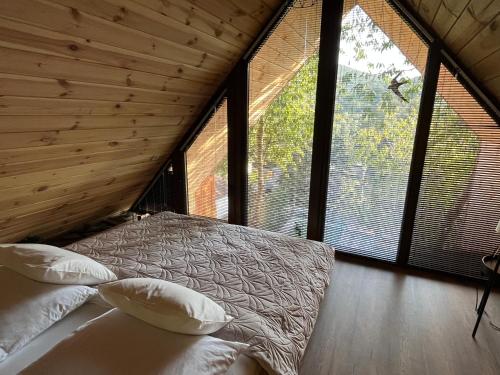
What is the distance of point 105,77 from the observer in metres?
1.75

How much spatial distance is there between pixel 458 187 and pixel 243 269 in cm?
196

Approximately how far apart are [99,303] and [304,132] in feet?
7.17

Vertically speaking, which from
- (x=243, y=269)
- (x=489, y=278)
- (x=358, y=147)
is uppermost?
(x=358, y=147)

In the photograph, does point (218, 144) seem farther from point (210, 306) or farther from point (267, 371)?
point (267, 371)

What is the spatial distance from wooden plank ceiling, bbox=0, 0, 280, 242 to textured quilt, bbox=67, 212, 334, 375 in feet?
2.10

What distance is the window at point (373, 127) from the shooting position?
238cm

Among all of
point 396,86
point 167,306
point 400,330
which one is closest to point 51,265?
point 167,306

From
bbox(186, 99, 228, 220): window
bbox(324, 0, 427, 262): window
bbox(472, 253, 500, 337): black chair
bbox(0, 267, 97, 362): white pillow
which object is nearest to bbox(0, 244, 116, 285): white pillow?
bbox(0, 267, 97, 362): white pillow

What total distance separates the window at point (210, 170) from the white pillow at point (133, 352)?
7.46 ft

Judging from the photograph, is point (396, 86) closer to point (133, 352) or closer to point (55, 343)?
point (133, 352)

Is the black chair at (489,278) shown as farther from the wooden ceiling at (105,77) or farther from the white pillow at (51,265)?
the white pillow at (51,265)

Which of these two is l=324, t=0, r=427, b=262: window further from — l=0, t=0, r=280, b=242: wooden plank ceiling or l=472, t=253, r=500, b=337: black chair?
l=0, t=0, r=280, b=242: wooden plank ceiling

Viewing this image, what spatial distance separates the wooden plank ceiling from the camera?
1373 mm

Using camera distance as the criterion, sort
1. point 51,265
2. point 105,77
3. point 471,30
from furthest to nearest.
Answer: point 105,77
point 471,30
point 51,265
